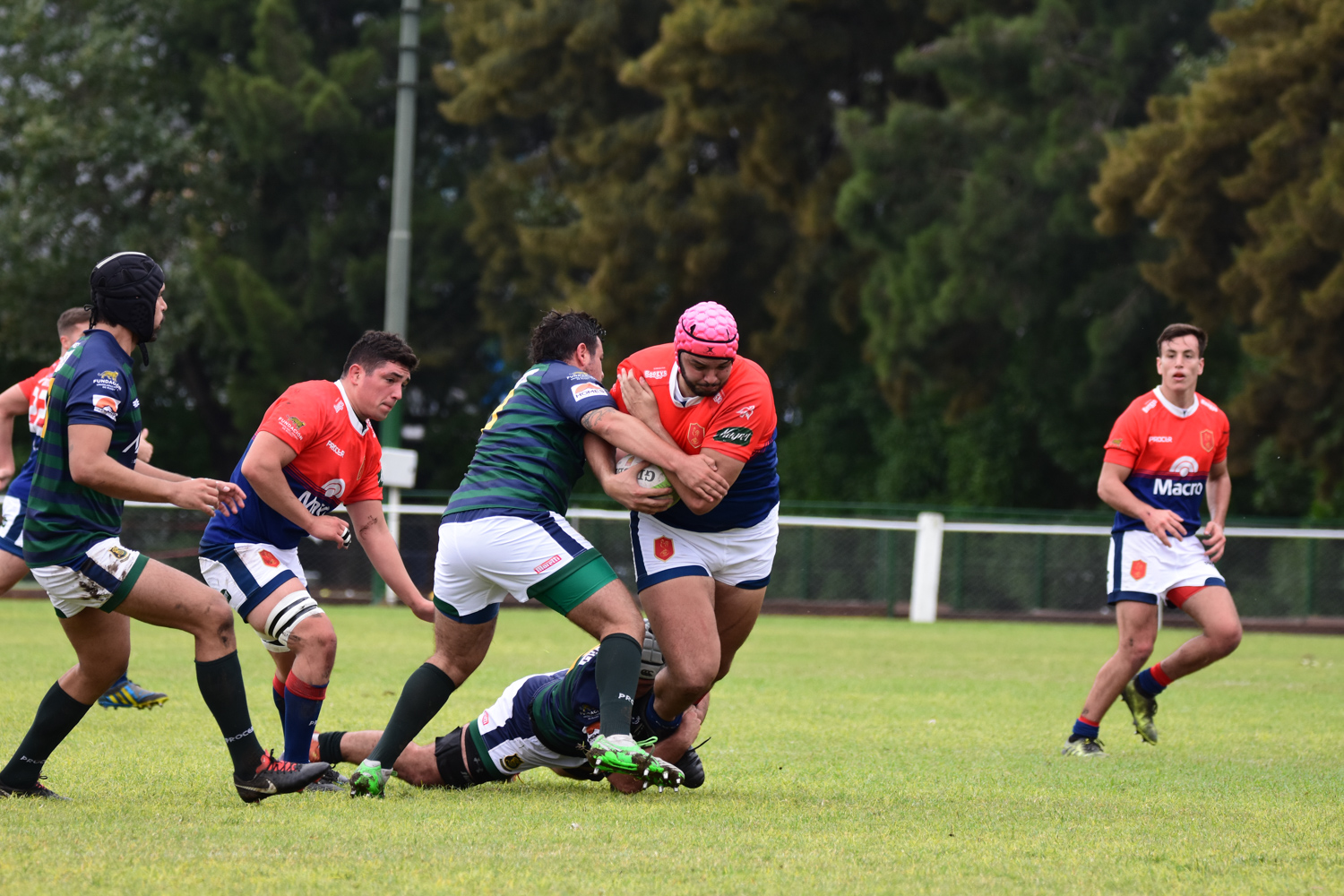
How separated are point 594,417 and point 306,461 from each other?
1.42m

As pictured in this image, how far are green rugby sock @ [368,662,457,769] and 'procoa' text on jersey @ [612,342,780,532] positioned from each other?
1.14m

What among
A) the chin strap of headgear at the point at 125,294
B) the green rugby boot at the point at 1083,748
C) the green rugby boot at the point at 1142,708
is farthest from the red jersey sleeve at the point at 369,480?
the green rugby boot at the point at 1142,708

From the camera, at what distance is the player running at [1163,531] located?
7914mm

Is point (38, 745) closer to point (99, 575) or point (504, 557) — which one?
point (99, 575)

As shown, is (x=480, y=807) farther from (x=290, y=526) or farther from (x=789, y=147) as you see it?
(x=789, y=147)

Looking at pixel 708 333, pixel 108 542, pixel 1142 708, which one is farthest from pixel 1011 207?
pixel 108 542

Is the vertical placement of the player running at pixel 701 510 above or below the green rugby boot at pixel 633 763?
above

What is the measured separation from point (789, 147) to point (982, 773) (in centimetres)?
1826

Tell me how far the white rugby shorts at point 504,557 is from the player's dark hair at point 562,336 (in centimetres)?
71

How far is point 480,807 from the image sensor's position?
5.51 metres

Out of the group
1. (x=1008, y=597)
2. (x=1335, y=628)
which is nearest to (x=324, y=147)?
(x=1008, y=597)

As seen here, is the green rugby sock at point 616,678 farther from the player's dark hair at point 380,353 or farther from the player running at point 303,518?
the player's dark hair at point 380,353

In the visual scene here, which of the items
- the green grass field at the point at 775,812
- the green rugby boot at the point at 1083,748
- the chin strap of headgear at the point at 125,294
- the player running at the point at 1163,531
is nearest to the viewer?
the green grass field at the point at 775,812

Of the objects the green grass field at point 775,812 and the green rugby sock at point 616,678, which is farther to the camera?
the green rugby sock at point 616,678
